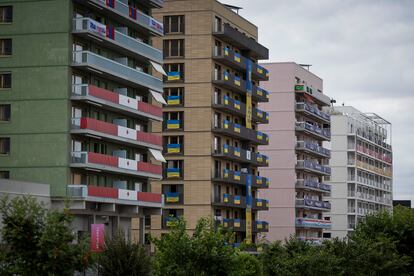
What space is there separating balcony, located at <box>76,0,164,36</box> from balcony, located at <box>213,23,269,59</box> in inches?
622

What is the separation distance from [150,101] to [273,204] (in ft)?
155

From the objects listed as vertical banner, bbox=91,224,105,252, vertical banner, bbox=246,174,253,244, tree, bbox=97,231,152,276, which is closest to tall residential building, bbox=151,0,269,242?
vertical banner, bbox=246,174,253,244

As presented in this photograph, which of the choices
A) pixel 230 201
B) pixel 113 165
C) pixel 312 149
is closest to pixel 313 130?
pixel 312 149

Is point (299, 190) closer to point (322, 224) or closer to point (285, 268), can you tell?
point (322, 224)

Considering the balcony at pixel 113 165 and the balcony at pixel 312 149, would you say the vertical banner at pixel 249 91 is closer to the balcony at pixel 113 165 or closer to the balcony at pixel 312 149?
the balcony at pixel 312 149

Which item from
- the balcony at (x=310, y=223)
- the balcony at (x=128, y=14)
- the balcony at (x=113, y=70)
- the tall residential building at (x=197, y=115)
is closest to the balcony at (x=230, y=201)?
the tall residential building at (x=197, y=115)

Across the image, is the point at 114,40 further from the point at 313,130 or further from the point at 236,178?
the point at 313,130

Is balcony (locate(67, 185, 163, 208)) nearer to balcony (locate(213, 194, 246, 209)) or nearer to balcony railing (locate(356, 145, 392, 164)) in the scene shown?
balcony (locate(213, 194, 246, 209))

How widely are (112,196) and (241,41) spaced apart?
117 feet

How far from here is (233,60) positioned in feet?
318

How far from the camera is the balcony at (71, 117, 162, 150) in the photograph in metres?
66.6

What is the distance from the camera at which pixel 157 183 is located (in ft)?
299

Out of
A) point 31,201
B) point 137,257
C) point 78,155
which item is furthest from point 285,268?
point 31,201

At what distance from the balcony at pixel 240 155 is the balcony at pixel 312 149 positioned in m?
20.1
